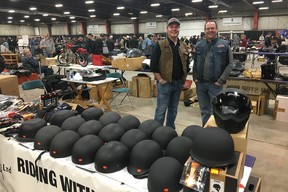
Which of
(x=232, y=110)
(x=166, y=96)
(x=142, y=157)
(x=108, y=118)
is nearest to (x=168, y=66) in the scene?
(x=166, y=96)

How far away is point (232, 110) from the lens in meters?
1.67

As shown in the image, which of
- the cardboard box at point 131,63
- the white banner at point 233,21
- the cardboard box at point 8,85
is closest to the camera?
the cardboard box at point 8,85

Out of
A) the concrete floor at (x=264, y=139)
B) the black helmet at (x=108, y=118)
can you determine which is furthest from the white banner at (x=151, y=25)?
the black helmet at (x=108, y=118)

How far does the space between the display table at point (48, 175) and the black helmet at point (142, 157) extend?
1.8 inches

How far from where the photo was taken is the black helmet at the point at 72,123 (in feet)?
7.20

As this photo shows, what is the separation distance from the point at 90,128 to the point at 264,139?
2.84 m

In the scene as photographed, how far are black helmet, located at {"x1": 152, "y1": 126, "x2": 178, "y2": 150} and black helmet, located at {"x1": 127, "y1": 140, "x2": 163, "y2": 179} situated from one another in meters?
0.13

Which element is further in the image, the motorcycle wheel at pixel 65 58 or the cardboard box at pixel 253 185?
the motorcycle wheel at pixel 65 58

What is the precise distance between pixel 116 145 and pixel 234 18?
23141 mm

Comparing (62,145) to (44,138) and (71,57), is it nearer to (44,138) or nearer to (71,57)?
(44,138)

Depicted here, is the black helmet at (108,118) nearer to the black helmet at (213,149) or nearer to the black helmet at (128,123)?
the black helmet at (128,123)

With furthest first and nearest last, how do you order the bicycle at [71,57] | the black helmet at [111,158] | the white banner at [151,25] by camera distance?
the white banner at [151,25] → the bicycle at [71,57] → the black helmet at [111,158]

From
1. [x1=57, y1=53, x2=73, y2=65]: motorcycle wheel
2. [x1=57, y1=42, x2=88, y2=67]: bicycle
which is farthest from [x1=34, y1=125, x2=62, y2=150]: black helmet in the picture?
[x1=57, y1=53, x2=73, y2=65]: motorcycle wheel

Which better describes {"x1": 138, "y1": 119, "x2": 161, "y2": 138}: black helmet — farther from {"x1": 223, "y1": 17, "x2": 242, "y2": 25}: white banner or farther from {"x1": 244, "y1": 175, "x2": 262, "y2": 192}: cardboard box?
{"x1": 223, "y1": 17, "x2": 242, "y2": 25}: white banner
